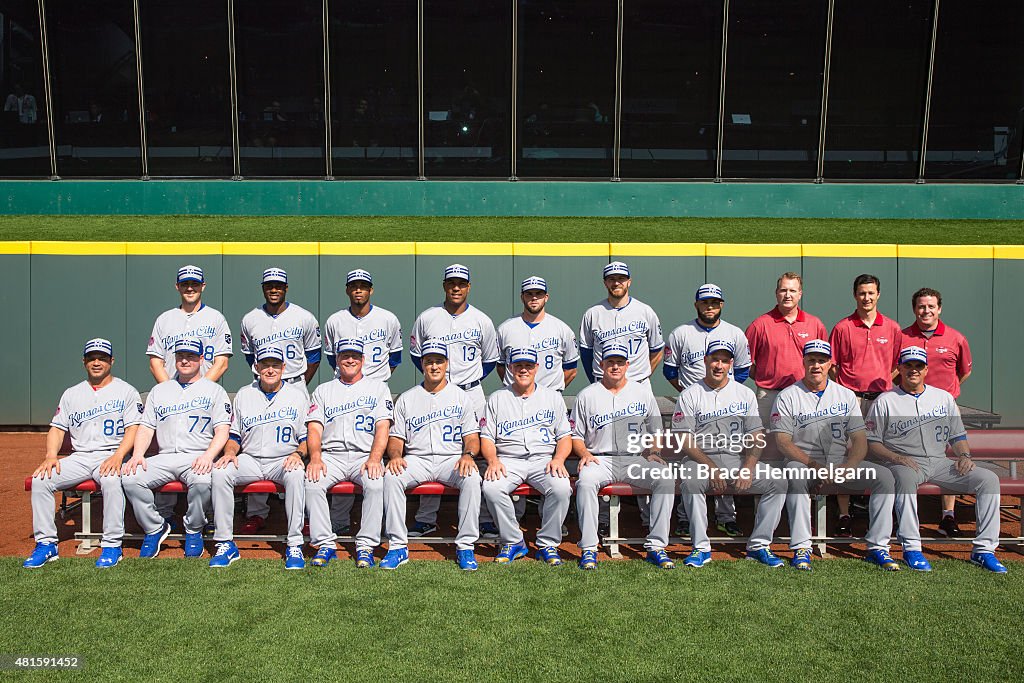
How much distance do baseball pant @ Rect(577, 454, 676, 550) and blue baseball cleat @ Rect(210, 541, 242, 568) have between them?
7.68 ft

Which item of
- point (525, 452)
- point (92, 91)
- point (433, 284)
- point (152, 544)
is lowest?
point (152, 544)

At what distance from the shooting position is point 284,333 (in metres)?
7.53

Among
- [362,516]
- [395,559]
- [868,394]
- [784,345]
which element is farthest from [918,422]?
[362,516]

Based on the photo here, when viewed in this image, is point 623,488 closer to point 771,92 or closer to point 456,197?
point 456,197

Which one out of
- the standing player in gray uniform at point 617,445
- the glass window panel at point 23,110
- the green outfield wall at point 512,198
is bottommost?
the standing player in gray uniform at point 617,445

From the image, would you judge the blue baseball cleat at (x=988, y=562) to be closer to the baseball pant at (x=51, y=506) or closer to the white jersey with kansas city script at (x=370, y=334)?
the white jersey with kansas city script at (x=370, y=334)

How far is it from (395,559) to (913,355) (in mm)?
3812

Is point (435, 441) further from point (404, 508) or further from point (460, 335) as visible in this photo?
point (460, 335)

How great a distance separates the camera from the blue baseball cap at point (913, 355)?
6353 mm

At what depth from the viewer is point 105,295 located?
9.97 m

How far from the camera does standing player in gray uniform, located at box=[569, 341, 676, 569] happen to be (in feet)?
20.5

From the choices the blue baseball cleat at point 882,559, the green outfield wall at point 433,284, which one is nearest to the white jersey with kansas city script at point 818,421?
the blue baseball cleat at point 882,559

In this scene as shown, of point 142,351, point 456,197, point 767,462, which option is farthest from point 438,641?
point 456,197

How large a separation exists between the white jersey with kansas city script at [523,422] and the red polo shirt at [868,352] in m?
2.37
